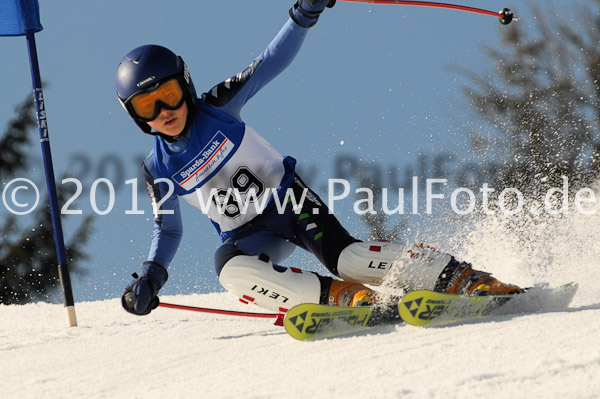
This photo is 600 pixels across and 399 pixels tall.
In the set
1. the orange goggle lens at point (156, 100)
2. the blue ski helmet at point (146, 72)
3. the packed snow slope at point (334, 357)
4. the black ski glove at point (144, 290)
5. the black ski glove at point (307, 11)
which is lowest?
the packed snow slope at point (334, 357)

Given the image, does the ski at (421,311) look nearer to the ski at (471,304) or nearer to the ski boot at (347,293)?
the ski at (471,304)

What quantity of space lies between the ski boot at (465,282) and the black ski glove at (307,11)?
Answer: 1484mm

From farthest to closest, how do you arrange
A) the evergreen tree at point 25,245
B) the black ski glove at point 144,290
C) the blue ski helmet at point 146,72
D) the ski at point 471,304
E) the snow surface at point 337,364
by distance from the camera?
the evergreen tree at point 25,245, the black ski glove at point 144,290, the blue ski helmet at point 146,72, the ski at point 471,304, the snow surface at point 337,364

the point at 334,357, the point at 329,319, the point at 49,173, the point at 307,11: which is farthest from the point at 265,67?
the point at 49,173

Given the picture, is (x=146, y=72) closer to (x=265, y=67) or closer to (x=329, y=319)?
(x=265, y=67)

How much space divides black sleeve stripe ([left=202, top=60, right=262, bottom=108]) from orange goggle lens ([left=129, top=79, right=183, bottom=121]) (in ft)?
0.75

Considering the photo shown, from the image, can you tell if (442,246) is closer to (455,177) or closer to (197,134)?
(197,134)

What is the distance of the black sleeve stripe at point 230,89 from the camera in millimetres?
3629

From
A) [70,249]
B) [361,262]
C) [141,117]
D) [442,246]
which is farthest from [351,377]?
[70,249]

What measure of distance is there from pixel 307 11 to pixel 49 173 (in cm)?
305

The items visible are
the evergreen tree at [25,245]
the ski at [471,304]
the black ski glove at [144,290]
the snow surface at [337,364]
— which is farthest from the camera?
the evergreen tree at [25,245]

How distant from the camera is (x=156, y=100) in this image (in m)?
3.44

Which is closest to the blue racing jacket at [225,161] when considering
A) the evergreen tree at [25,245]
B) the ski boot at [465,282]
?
the ski boot at [465,282]

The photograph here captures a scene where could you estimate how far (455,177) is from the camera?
381 inches
